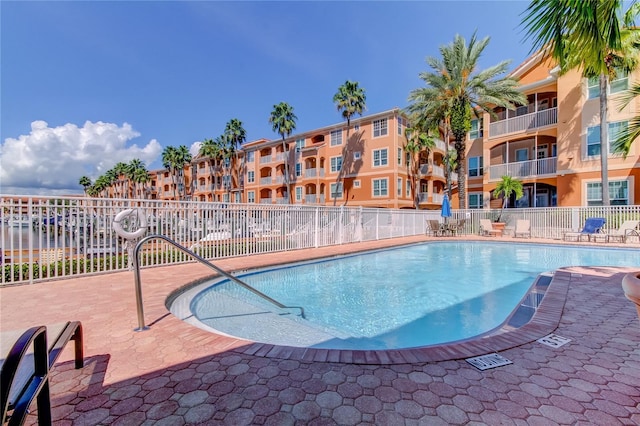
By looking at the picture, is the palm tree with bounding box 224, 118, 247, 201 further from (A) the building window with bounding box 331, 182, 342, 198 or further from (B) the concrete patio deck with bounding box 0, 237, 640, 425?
(B) the concrete patio deck with bounding box 0, 237, 640, 425

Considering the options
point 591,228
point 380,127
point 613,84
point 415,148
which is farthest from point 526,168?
point 380,127

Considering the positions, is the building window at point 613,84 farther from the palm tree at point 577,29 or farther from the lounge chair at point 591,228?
the palm tree at point 577,29

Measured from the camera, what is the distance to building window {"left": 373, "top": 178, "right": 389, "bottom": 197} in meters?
25.5

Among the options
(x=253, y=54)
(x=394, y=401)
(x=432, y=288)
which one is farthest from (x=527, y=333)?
(x=253, y=54)

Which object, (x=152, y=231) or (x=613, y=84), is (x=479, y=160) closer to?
(x=613, y=84)

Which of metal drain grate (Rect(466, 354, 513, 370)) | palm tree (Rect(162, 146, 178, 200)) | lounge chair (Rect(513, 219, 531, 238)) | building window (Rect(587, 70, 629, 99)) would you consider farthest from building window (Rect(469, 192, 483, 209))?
palm tree (Rect(162, 146, 178, 200))

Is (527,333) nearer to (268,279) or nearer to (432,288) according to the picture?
(432,288)

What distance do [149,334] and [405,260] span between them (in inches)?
359

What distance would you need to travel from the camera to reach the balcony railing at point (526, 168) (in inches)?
747

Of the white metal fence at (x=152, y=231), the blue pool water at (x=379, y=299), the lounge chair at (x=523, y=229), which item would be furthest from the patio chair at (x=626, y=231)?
the lounge chair at (x=523, y=229)

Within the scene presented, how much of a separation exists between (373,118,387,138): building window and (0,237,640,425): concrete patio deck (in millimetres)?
23805

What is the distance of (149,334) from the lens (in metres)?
3.21

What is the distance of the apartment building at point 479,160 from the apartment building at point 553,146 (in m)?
0.05

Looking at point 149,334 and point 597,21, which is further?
point 149,334
